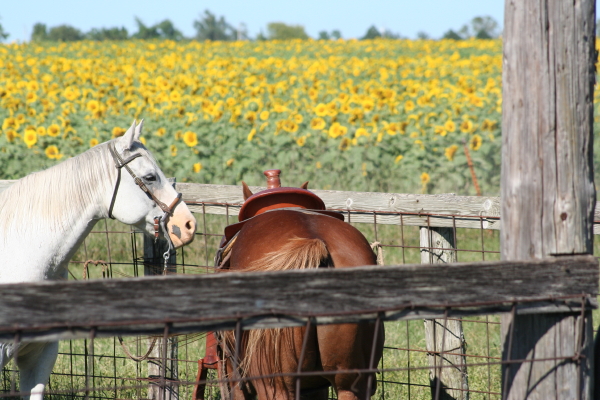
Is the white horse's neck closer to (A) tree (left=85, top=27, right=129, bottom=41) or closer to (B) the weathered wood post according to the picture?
(B) the weathered wood post

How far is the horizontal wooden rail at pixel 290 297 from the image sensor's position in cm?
168

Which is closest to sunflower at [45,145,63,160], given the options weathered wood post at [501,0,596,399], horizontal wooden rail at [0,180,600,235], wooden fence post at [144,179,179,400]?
horizontal wooden rail at [0,180,600,235]

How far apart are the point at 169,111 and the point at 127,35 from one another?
132 feet

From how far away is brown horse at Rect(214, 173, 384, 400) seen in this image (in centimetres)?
262

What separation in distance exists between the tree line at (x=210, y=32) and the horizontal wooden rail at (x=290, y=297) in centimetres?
3834

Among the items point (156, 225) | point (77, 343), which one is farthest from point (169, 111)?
point (156, 225)

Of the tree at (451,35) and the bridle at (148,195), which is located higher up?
the tree at (451,35)

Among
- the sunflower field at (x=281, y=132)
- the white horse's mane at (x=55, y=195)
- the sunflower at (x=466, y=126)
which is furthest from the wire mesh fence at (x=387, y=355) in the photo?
the sunflower at (x=466, y=126)

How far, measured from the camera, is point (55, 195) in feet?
11.2

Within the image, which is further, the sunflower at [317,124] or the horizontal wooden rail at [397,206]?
the sunflower at [317,124]

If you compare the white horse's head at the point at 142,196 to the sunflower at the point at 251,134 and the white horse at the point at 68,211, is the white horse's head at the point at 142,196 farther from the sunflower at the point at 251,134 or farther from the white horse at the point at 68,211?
the sunflower at the point at 251,134

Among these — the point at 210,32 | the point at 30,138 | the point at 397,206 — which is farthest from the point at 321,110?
the point at 210,32

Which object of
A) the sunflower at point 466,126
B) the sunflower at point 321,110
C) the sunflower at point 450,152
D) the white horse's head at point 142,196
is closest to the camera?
the white horse's head at point 142,196

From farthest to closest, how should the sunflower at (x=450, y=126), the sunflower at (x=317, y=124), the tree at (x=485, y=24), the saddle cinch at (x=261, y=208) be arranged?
1. the tree at (x=485, y=24)
2. the sunflower at (x=450, y=126)
3. the sunflower at (x=317, y=124)
4. the saddle cinch at (x=261, y=208)
